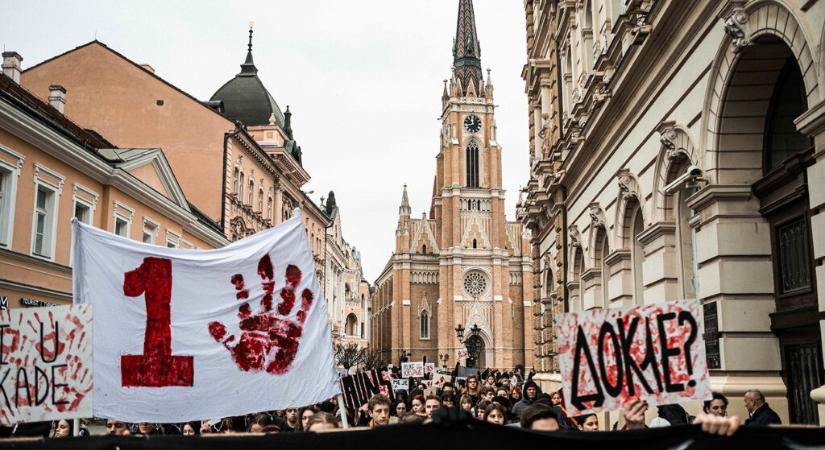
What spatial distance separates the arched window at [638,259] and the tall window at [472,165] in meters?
85.2

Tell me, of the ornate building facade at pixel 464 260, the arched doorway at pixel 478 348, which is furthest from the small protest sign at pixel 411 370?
the arched doorway at pixel 478 348

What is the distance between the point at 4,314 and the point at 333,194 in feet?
273

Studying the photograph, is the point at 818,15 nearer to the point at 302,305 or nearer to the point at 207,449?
the point at 302,305

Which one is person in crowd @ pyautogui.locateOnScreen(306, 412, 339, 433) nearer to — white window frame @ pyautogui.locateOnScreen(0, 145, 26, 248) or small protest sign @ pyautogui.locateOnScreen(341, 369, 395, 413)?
small protest sign @ pyautogui.locateOnScreen(341, 369, 395, 413)

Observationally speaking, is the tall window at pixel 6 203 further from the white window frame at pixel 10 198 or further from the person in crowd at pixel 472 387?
the person in crowd at pixel 472 387

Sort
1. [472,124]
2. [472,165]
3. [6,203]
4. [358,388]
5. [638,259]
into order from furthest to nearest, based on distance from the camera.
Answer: [472,124] < [472,165] < [6,203] < [638,259] < [358,388]

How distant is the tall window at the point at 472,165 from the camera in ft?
331

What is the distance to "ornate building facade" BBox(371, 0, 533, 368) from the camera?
315 ft

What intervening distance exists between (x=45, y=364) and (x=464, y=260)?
92.2 m

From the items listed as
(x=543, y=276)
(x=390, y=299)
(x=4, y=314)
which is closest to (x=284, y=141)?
(x=543, y=276)

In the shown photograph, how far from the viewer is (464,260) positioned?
97.4m

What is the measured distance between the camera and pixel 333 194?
8875 cm

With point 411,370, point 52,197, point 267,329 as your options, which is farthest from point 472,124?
point 267,329

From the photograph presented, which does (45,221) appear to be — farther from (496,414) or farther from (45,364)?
(45,364)
